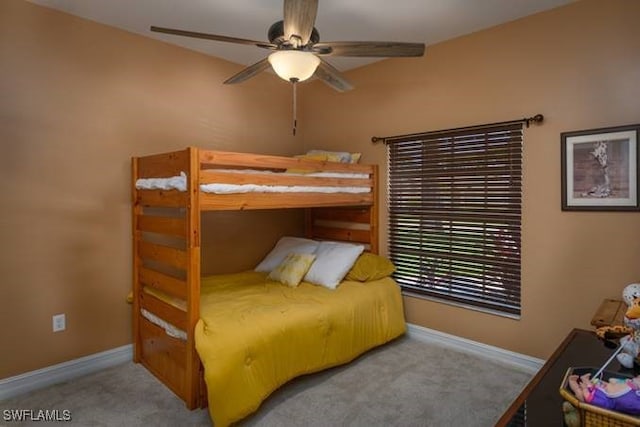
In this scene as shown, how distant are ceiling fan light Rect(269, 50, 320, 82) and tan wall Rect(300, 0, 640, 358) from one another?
1523 millimetres

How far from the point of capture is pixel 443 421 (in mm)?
2143

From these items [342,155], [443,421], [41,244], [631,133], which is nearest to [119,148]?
[41,244]

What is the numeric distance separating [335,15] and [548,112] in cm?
163

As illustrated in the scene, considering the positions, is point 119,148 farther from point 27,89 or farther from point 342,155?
point 342,155

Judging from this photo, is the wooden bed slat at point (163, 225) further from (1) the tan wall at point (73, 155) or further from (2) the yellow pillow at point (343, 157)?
(2) the yellow pillow at point (343, 157)

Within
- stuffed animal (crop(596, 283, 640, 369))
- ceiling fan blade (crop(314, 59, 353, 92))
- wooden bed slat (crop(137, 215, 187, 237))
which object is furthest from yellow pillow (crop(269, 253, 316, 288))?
stuffed animal (crop(596, 283, 640, 369))

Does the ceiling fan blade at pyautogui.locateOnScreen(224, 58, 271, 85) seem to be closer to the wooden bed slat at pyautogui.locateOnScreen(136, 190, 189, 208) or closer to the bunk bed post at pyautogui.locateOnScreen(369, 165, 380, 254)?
the wooden bed slat at pyautogui.locateOnScreen(136, 190, 189, 208)

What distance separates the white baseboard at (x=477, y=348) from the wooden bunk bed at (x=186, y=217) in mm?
1267

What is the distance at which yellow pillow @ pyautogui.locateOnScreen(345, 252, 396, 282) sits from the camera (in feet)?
10.4

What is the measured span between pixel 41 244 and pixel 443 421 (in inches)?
110

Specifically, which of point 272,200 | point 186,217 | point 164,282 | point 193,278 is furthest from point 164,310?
point 272,200

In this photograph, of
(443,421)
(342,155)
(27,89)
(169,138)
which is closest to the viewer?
(443,421)

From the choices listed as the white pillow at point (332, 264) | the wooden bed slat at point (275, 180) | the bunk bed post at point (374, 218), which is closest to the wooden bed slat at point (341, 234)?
the bunk bed post at point (374, 218)

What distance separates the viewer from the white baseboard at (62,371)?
242 centimetres
